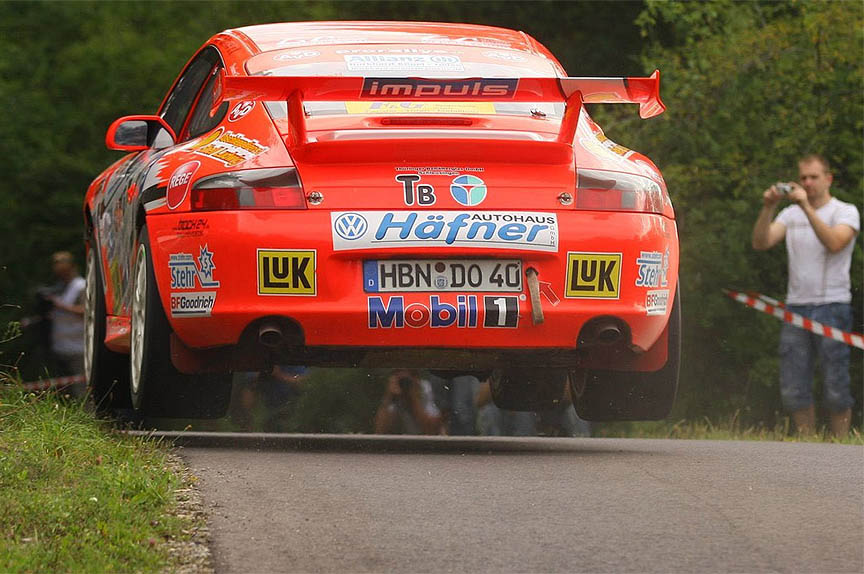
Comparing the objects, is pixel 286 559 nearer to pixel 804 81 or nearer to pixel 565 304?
pixel 565 304

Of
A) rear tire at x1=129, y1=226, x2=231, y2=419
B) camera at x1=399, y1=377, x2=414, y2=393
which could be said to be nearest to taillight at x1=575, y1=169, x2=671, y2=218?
rear tire at x1=129, y1=226, x2=231, y2=419

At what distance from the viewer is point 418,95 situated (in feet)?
23.3

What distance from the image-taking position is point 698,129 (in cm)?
1875

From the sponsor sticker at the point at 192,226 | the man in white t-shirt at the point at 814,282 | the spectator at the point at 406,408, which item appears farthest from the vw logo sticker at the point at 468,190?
the spectator at the point at 406,408

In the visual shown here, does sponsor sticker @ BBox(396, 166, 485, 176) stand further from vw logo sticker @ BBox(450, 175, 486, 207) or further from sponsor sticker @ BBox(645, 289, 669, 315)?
sponsor sticker @ BBox(645, 289, 669, 315)

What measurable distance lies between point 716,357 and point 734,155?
6.53 ft

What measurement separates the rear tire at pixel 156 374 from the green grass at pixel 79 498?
24 cm

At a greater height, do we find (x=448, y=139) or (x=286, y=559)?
(x=448, y=139)

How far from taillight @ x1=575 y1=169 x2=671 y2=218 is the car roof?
3.85 feet

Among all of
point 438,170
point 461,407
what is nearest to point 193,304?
point 438,170

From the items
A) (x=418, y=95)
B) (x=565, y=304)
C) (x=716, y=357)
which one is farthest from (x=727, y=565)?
A: (x=716, y=357)

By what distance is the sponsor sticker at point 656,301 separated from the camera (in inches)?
286

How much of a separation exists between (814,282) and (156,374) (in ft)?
19.1

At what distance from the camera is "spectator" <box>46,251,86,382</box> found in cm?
1488
